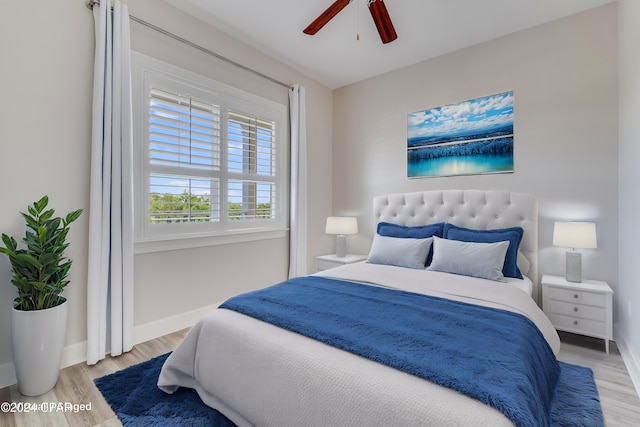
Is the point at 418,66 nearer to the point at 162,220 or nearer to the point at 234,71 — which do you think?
the point at 234,71

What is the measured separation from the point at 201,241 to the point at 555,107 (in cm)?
349

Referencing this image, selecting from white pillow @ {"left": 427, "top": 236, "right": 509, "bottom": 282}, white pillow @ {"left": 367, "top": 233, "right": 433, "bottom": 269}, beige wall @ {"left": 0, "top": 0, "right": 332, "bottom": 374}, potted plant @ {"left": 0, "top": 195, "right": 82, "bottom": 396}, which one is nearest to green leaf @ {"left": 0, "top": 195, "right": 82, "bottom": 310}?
potted plant @ {"left": 0, "top": 195, "right": 82, "bottom": 396}

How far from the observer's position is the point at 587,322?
2.44 meters

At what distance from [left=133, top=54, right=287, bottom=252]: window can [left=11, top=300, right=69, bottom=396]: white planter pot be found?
2.66ft

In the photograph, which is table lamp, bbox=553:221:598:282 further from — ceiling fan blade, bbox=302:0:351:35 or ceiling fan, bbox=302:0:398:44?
ceiling fan blade, bbox=302:0:351:35

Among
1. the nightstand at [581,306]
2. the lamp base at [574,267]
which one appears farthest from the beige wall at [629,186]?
the lamp base at [574,267]

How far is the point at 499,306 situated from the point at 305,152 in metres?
2.69

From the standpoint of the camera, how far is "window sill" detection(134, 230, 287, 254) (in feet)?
8.46

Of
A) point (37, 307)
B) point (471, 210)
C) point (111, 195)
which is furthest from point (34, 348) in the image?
point (471, 210)

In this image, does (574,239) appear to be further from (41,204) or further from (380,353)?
(41,204)

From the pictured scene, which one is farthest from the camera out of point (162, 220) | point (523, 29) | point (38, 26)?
point (523, 29)

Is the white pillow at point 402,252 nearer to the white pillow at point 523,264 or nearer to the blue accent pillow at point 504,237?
the blue accent pillow at point 504,237

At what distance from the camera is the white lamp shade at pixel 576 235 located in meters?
2.47

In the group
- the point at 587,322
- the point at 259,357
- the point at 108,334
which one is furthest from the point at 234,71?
the point at 587,322
